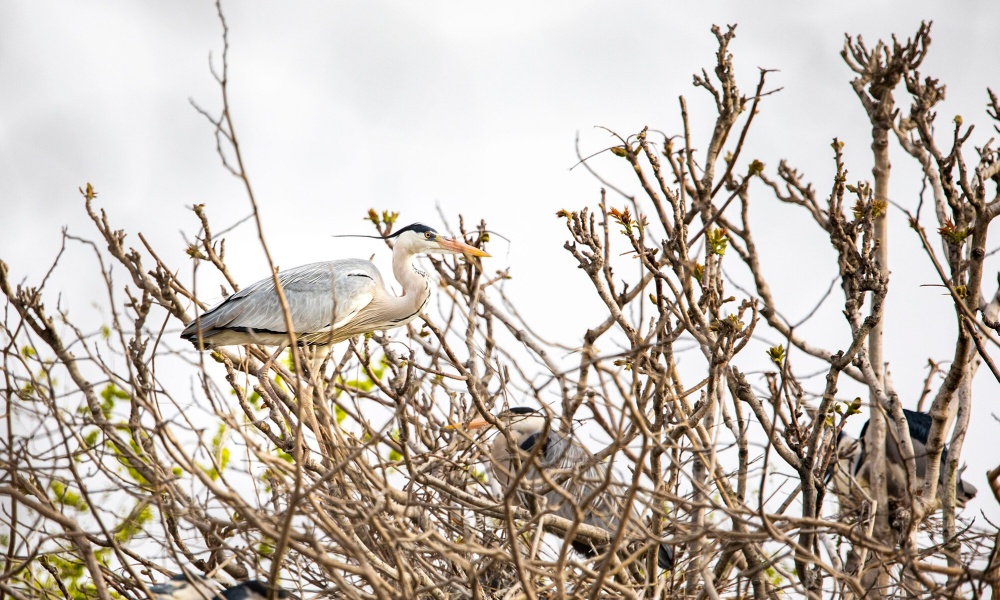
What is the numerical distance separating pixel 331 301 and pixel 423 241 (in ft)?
1.96

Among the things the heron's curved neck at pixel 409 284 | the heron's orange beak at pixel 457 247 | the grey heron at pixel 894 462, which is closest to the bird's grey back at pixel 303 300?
the heron's curved neck at pixel 409 284

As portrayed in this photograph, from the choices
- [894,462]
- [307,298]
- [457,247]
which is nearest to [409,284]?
[307,298]

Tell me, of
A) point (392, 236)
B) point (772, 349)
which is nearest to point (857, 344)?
point (772, 349)

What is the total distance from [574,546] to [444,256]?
5.13ft

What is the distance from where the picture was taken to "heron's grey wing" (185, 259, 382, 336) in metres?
4.78

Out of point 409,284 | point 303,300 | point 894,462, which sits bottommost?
Answer: point 894,462

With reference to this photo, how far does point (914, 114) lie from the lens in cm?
412

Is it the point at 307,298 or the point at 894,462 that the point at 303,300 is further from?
the point at 894,462

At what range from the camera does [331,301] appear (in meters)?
5.47

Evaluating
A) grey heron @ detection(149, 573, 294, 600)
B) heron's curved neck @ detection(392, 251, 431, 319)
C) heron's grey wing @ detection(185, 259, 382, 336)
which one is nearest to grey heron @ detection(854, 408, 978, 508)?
heron's curved neck @ detection(392, 251, 431, 319)

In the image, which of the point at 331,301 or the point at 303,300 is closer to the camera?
the point at 303,300

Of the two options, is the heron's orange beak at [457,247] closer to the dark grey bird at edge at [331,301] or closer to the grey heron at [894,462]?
the dark grey bird at edge at [331,301]

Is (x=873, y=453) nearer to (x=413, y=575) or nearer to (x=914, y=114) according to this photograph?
(x=914, y=114)

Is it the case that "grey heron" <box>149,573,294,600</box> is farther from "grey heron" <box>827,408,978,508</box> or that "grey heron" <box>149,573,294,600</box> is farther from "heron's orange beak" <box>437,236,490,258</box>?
"grey heron" <box>827,408,978,508</box>
